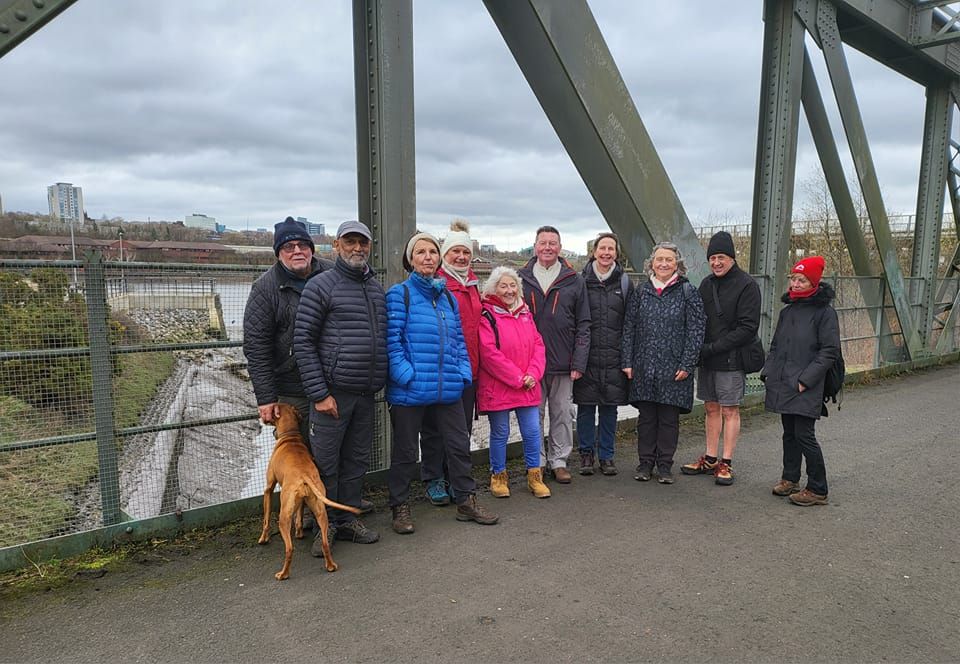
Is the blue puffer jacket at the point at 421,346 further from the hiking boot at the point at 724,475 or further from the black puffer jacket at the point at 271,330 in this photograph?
the hiking boot at the point at 724,475

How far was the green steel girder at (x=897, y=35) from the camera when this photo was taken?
8.58 meters

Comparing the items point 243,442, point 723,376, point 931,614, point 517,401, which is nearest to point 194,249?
point 243,442

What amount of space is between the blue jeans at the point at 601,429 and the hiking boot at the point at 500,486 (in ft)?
2.89

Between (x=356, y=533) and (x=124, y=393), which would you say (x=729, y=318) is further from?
(x=124, y=393)

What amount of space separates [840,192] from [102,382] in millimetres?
9416

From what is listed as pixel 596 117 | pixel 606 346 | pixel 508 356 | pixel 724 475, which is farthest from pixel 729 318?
pixel 596 117

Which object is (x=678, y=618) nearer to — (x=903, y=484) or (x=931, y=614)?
(x=931, y=614)

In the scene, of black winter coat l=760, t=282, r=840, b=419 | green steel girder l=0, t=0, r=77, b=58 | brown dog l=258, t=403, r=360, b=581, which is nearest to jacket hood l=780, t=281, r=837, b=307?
black winter coat l=760, t=282, r=840, b=419

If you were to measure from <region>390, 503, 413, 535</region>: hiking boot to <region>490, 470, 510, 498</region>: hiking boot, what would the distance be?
802 millimetres

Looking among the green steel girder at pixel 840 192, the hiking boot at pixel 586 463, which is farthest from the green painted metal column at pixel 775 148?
the hiking boot at pixel 586 463

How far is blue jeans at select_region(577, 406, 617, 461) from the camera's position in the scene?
517 cm

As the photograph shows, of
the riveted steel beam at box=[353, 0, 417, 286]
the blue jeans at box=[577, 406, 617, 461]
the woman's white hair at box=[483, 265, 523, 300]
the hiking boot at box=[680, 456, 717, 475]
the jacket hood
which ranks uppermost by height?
the riveted steel beam at box=[353, 0, 417, 286]

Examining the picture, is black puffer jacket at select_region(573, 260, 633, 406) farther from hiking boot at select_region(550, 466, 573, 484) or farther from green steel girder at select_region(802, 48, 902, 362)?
green steel girder at select_region(802, 48, 902, 362)

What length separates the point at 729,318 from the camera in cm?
484
